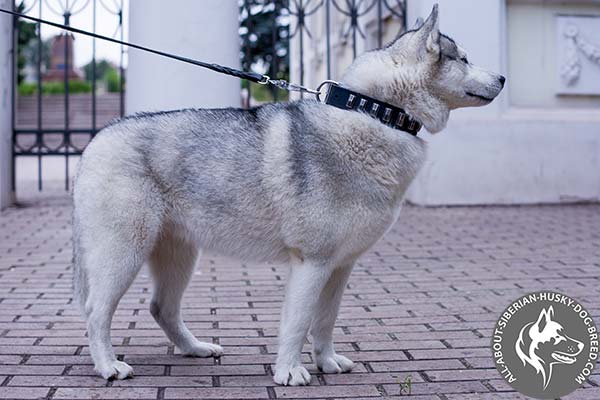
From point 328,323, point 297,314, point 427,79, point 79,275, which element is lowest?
point 328,323

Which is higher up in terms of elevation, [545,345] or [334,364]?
[545,345]

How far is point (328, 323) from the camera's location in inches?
171

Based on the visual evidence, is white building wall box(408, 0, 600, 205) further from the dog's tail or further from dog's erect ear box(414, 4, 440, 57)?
the dog's tail

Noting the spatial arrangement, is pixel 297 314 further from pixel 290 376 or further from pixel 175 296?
pixel 175 296

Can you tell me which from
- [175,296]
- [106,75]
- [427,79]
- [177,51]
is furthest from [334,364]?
[106,75]

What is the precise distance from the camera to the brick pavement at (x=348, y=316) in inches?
158

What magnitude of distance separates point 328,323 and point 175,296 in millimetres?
809

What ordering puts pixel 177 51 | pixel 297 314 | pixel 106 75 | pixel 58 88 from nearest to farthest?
1. pixel 297 314
2. pixel 177 51
3. pixel 58 88
4. pixel 106 75

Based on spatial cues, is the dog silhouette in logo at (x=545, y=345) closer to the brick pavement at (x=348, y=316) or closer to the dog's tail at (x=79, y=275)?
the brick pavement at (x=348, y=316)

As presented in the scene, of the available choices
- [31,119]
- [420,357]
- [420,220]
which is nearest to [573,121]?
[420,220]

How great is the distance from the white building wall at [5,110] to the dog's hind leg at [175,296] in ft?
21.4

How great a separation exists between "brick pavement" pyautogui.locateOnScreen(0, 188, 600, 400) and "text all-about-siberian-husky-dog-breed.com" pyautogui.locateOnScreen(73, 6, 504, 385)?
293 millimetres

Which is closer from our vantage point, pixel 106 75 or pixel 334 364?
pixel 334 364

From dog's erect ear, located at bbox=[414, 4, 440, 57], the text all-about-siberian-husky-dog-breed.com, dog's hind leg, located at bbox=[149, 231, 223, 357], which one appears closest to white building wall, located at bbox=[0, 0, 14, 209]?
dog's hind leg, located at bbox=[149, 231, 223, 357]
